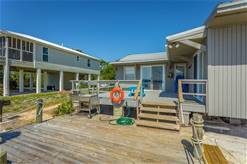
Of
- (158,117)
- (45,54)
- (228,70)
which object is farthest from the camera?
(45,54)

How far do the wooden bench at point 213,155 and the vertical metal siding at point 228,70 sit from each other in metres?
1.28

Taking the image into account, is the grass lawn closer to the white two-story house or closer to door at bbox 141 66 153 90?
the white two-story house

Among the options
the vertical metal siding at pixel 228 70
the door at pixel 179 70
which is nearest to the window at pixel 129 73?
the door at pixel 179 70

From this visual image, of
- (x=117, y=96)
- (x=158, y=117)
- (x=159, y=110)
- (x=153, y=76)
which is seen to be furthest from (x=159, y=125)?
(x=153, y=76)

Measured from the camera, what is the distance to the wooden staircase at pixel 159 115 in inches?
170

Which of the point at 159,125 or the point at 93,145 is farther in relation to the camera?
the point at 159,125

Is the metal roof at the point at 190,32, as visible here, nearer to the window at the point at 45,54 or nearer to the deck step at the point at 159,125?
the deck step at the point at 159,125

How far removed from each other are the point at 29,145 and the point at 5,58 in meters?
11.8

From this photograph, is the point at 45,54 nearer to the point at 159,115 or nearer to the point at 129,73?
the point at 129,73

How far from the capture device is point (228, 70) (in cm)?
380

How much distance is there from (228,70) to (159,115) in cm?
249

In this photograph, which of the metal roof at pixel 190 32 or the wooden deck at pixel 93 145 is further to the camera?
the metal roof at pixel 190 32

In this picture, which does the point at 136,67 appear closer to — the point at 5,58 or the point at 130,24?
the point at 130,24

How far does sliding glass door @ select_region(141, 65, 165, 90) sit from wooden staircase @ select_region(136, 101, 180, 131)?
5.22 m
